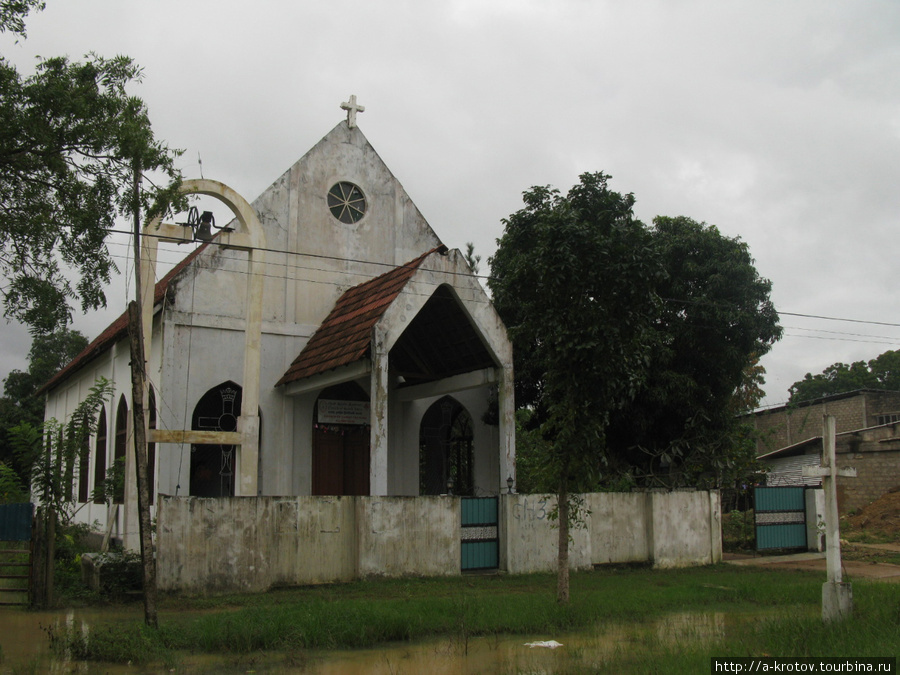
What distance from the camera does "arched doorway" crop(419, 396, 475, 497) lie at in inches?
777

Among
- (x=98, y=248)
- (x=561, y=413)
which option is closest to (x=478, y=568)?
(x=561, y=413)

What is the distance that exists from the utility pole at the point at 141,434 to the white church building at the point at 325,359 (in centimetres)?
381

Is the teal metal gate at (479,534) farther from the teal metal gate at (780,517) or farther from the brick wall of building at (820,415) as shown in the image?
the brick wall of building at (820,415)

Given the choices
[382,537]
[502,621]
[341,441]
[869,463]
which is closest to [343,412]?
[341,441]

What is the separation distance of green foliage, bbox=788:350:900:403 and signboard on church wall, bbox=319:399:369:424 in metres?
46.8

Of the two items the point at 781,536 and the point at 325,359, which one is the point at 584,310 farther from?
the point at 781,536

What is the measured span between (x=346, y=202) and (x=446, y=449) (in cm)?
637

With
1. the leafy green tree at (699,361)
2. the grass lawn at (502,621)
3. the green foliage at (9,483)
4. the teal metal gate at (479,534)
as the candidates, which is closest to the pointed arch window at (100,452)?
the green foliage at (9,483)

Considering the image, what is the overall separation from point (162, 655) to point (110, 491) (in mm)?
8184

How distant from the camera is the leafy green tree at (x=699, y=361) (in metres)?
19.6

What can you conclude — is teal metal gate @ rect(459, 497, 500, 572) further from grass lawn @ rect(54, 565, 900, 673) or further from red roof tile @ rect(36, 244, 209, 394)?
red roof tile @ rect(36, 244, 209, 394)

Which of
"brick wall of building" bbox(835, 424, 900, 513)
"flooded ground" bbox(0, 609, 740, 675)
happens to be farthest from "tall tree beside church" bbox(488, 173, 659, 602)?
"brick wall of building" bbox(835, 424, 900, 513)

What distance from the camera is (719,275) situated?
65.1 ft

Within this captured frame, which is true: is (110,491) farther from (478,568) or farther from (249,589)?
(478,568)
